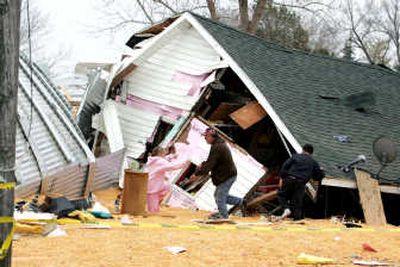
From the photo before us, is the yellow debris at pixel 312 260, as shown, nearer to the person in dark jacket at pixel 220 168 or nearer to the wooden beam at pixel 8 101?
the wooden beam at pixel 8 101

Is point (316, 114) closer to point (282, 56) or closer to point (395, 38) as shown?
point (282, 56)

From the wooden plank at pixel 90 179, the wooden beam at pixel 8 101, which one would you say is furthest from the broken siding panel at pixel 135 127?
the wooden beam at pixel 8 101

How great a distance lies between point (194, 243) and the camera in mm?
8195

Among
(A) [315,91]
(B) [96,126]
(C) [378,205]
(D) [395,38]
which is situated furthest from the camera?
(D) [395,38]

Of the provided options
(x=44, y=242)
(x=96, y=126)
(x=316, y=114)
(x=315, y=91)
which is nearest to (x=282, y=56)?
(x=315, y=91)

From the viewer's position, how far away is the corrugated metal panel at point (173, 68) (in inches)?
697

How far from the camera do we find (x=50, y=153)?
13555 millimetres

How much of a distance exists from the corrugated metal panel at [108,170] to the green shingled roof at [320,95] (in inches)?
166

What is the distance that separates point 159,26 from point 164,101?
8.00 feet

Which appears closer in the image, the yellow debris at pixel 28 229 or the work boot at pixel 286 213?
the yellow debris at pixel 28 229

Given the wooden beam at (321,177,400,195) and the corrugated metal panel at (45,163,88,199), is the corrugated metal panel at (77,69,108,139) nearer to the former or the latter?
the corrugated metal panel at (45,163,88,199)

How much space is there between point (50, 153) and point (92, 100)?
21.8 feet

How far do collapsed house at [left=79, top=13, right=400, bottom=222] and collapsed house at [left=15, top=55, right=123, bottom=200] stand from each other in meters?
2.54

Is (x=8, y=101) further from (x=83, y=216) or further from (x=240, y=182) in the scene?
(x=240, y=182)
